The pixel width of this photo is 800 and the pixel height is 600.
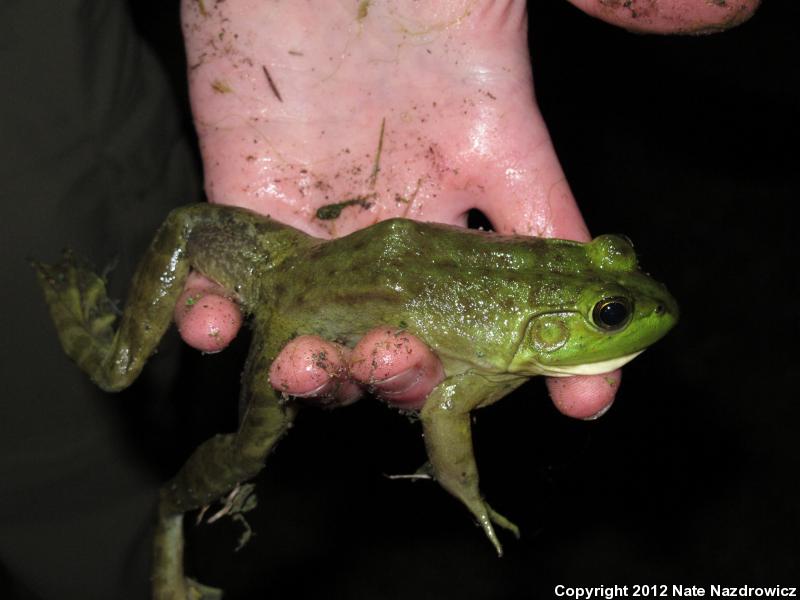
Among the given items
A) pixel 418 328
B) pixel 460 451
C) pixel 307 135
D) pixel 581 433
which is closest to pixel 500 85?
pixel 307 135

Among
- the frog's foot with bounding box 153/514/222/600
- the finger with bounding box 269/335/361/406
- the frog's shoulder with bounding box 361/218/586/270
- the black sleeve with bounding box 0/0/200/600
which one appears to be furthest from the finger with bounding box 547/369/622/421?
the black sleeve with bounding box 0/0/200/600

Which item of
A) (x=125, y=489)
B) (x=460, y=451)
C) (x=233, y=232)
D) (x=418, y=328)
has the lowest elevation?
(x=125, y=489)

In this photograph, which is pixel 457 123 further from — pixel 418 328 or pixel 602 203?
pixel 602 203

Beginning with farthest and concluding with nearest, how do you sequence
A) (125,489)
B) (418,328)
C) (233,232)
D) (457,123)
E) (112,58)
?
(125,489) < (112,58) < (457,123) < (233,232) < (418,328)

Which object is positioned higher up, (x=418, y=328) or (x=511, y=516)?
(x=418, y=328)

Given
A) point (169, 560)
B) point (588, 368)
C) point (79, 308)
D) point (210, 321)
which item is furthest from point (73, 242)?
point (588, 368)

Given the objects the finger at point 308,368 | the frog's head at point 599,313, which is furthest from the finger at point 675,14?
the finger at point 308,368

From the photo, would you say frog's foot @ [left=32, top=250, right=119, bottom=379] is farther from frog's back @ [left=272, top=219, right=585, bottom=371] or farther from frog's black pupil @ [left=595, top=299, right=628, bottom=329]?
frog's black pupil @ [left=595, top=299, right=628, bottom=329]

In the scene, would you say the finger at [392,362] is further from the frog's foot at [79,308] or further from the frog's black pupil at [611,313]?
the frog's foot at [79,308]
